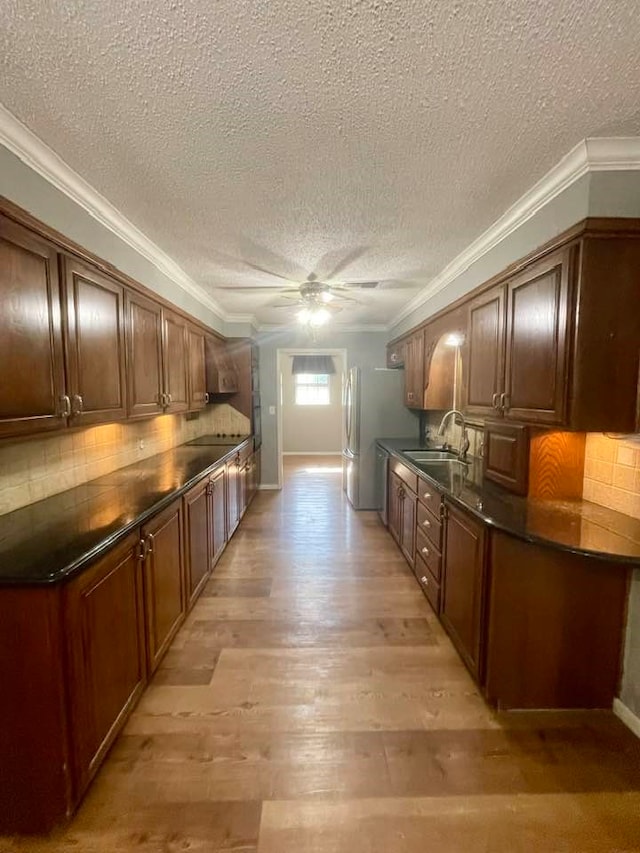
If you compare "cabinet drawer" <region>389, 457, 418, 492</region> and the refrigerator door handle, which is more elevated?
the refrigerator door handle

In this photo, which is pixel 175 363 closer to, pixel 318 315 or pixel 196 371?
pixel 196 371

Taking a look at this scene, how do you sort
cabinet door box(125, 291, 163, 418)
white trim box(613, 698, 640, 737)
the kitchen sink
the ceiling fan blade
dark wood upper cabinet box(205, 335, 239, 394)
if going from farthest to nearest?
dark wood upper cabinet box(205, 335, 239, 394) → the kitchen sink → the ceiling fan blade → cabinet door box(125, 291, 163, 418) → white trim box(613, 698, 640, 737)

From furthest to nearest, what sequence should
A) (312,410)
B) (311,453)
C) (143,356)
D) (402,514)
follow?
(311,453) < (312,410) < (402,514) < (143,356)

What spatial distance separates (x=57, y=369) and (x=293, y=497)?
4.06m

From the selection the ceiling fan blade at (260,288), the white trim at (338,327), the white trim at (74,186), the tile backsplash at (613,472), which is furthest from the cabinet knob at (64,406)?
the white trim at (338,327)

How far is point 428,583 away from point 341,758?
1.32m

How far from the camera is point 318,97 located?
1.34 meters

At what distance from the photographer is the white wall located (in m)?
8.98

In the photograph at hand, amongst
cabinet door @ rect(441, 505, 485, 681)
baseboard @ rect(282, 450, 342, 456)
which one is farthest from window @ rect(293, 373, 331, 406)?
cabinet door @ rect(441, 505, 485, 681)

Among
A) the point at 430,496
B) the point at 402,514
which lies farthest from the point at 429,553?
the point at 402,514

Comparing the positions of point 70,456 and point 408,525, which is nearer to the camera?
point 70,456

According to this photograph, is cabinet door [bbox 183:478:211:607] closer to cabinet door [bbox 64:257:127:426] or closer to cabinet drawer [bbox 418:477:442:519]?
cabinet door [bbox 64:257:127:426]

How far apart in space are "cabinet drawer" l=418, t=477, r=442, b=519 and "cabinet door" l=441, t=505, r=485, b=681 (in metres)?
0.17

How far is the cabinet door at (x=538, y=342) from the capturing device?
171 cm
